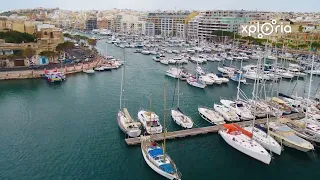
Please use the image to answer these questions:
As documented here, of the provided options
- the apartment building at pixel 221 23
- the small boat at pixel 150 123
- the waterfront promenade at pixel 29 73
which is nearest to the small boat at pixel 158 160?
the small boat at pixel 150 123

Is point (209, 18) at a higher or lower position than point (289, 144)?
higher

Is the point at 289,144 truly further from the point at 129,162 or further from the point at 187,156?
the point at 129,162

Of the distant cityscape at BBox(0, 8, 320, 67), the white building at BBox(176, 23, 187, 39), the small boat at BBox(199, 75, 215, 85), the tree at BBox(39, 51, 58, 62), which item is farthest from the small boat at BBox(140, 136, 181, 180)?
the white building at BBox(176, 23, 187, 39)

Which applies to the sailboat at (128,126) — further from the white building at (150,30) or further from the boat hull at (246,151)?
the white building at (150,30)

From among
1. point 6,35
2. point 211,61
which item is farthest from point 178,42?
point 6,35

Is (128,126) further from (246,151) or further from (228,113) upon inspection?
(228,113)

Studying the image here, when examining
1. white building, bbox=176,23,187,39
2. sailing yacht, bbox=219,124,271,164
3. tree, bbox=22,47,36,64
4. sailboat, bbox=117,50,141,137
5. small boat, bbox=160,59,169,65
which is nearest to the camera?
sailing yacht, bbox=219,124,271,164
